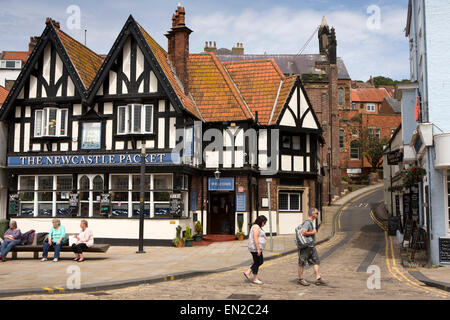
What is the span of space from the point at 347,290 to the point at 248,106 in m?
17.8

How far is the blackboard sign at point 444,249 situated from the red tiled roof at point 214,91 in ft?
42.3

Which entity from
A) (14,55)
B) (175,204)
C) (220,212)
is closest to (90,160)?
(175,204)

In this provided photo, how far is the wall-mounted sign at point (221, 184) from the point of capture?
25219mm

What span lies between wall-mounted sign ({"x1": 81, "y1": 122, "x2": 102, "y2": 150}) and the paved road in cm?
1193

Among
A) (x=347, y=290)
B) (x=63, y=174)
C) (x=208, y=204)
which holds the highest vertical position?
(x=63, y=174)

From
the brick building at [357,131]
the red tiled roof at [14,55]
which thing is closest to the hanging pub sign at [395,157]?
the brick building at [357,131]

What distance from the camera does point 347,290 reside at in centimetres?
1076

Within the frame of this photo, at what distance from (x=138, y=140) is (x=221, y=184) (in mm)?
5062

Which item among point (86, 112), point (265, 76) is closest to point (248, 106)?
point (265, 76)

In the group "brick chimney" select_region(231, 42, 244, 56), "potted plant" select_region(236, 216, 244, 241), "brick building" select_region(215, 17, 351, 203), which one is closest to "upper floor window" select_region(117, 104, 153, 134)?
Answer: "potted plant" select_region(236, 216, 244, 241)

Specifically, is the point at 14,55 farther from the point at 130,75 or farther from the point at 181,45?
the point at 130,75

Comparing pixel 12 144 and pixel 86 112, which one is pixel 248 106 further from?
pixel 12 144

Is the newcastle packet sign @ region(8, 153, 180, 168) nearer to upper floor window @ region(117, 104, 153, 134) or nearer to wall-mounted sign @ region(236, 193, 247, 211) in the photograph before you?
upper floor window @ region(117, 104, 153, 134)

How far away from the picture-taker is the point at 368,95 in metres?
81.9
